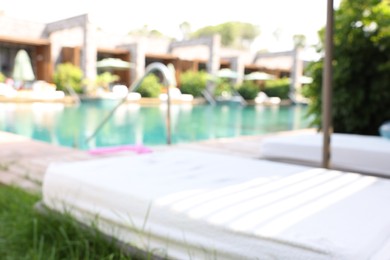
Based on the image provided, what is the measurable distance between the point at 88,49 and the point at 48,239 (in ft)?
57.2

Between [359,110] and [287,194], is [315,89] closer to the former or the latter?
[359,110]

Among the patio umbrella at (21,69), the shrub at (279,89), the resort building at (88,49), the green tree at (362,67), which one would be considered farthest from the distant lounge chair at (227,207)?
the shrub at (279,89)

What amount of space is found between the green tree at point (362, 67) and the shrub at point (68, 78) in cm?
1465

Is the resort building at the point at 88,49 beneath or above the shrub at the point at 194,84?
above

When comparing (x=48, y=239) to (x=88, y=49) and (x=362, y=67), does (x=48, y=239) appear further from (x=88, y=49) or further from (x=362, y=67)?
(x=88, y=49)

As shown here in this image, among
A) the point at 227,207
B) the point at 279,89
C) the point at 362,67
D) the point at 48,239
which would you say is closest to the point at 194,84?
the point at 279,89

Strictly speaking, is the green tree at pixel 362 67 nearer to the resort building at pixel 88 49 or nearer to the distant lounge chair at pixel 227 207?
the distant lounge chair at pixel 227 207

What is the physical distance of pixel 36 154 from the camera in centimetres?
412

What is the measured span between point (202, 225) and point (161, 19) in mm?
52465

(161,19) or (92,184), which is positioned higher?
(161,19)

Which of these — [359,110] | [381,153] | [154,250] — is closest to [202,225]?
[154,250]

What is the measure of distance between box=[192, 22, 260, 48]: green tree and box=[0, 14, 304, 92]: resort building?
97.1ft

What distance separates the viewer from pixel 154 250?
152 cm

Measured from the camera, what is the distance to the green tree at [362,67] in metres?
4.88
